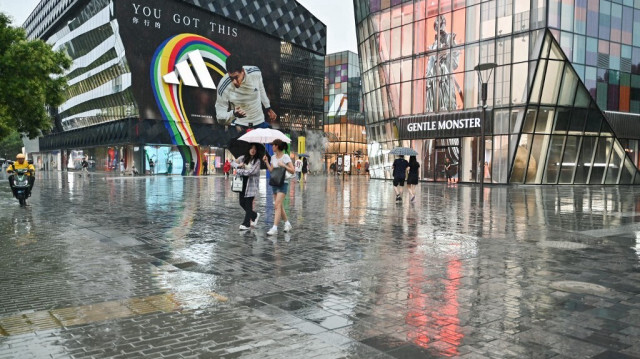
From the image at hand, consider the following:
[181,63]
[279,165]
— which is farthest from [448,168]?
[181,63]

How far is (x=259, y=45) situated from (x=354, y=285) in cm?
6309

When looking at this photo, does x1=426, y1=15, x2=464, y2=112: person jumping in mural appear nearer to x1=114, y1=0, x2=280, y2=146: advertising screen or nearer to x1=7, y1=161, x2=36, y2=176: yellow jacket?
x1=114, y1=0, x2=280, y2=146: advertising screen

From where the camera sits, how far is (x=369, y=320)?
4.70 metres

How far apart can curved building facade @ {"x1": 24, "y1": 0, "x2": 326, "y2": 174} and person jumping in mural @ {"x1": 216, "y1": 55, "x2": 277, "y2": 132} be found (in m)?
0.93

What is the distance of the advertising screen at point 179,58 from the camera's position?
5359 cm

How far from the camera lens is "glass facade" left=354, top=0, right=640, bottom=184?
34.7 m

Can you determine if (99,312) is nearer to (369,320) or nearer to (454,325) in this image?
(369,320)

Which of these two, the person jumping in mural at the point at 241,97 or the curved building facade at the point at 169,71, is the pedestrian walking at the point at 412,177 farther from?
the person jumping in mural at the point at 241,97

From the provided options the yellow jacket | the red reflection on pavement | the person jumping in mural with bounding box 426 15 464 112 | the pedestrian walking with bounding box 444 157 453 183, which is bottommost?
the red reflection on pavement

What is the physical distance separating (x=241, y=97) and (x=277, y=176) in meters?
55.7

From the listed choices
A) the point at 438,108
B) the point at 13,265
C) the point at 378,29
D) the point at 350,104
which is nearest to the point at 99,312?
the point at 13,265

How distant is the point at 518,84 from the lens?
1379 inches

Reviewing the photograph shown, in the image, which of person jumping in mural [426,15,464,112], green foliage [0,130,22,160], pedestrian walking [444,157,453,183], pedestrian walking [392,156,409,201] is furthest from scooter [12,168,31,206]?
green foliage [0,130,22,160]

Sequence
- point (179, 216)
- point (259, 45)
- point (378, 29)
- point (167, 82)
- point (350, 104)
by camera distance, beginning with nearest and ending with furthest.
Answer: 1. point (179, 216)
2. point (378, 29)
3. point (167, 82)
4. point (259, 45)
5. point (350, 104)
